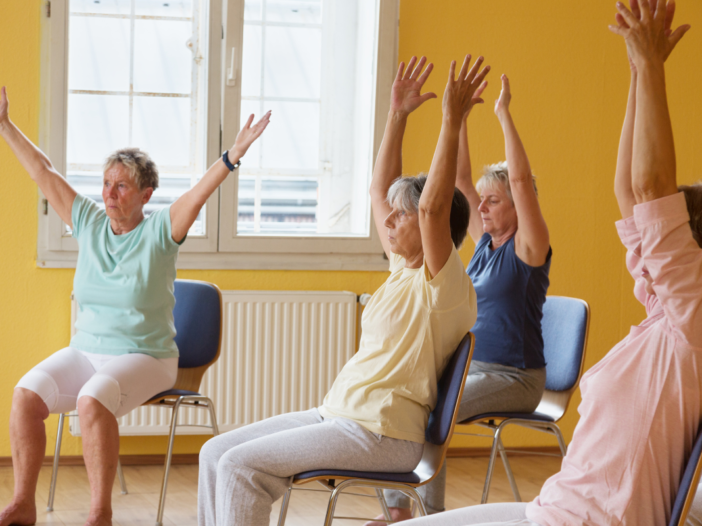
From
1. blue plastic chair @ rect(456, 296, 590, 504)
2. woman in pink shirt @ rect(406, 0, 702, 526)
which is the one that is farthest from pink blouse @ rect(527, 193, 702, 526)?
blue plastic chair @ rect(456, 296, 590, 504)

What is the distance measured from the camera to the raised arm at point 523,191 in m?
2.18

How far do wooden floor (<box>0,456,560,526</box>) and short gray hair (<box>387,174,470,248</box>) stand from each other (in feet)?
4.53

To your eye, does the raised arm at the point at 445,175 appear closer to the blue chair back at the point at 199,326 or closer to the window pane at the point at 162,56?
the blue chair back at the point at 199,326

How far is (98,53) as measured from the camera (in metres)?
3.20

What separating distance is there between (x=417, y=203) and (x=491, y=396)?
0.77 m

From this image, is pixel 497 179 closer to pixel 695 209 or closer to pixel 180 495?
pixel 695 209

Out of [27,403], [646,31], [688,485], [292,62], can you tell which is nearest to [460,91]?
[646,31]

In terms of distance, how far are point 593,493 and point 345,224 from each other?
8.27ft

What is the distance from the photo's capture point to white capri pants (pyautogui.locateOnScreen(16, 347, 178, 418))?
89.6 inches

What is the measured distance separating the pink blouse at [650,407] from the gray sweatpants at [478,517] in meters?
0.07

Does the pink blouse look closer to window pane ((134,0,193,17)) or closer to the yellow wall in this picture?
the yellow wall

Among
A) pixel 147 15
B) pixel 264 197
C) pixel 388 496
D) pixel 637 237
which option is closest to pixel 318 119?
pixel 264 197

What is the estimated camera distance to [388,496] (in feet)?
7.35

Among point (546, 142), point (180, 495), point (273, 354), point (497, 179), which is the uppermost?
point (546, 142)
